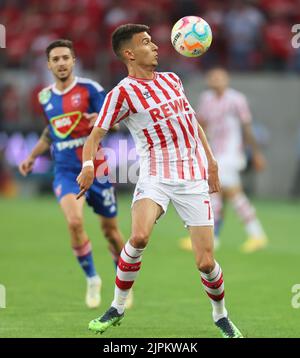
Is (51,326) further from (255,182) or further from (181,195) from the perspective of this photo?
(255,182)

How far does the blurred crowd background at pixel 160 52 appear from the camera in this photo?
75.1 feet

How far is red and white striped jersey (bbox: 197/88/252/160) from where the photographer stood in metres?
14.8

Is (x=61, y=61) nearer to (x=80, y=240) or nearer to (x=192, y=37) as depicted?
(x=80, y=240)

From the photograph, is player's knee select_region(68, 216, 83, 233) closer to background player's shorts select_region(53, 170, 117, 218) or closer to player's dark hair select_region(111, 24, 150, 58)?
background player's shorts select_region(53, 170, 117, 218)

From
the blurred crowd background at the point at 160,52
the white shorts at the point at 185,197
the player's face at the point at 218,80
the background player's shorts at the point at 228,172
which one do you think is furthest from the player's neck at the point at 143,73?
the blurred crowd background at the point at 160,52

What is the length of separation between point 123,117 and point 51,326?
73.6 inches

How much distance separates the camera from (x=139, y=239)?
25.5 feet

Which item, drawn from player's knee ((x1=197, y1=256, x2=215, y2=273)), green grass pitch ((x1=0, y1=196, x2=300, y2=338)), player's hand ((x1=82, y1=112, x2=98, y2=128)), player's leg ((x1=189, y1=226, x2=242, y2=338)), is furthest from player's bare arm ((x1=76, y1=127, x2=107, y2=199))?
player's hand ((x1=82, y1=112, x2=98, y2=128))

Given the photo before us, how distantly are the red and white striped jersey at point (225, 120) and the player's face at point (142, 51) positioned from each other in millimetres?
6720

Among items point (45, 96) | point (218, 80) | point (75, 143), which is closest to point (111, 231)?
point (75, 143)

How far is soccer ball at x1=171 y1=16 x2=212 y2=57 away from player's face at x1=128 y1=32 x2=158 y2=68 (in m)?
0.22

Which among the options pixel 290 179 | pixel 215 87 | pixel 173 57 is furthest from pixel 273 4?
pixel 215 87

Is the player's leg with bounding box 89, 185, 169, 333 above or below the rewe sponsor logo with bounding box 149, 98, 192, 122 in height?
below
